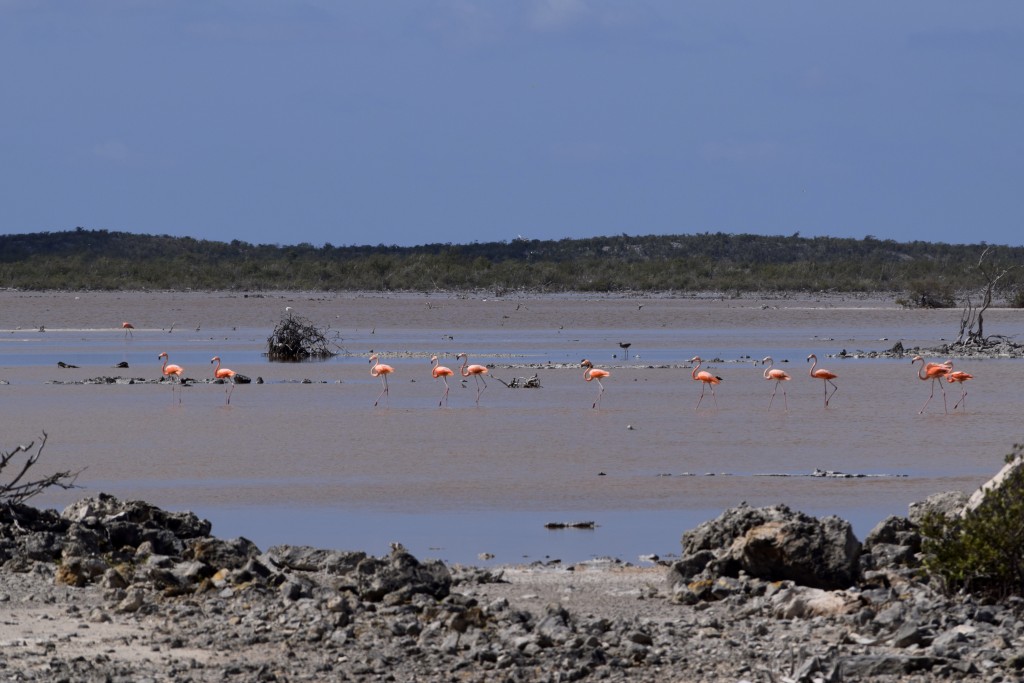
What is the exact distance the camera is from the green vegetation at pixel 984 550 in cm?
848

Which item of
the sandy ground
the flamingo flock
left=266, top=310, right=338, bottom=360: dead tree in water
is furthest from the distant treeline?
A: the sandy ground

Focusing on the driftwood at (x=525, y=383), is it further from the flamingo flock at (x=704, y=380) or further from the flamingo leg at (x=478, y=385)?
the flamingo flock at (x=704, y=380)

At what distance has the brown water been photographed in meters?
12.5

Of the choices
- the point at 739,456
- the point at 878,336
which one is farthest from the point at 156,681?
the point at 878,336

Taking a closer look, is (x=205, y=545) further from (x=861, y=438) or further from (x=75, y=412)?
(x=75, y=412)

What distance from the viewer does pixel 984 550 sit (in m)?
8.41

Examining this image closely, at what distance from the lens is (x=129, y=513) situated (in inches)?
419

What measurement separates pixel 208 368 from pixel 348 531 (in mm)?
17761

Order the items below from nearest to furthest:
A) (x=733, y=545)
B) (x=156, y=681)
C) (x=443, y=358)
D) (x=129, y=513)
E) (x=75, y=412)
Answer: (x=156, y=681) < (x=733, y=545) < (x=129, y=513) < (x=75, y=412) < (x=443, y=358)

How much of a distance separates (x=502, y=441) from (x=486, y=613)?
935 cm

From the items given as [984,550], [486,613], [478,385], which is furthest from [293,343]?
[984,550]

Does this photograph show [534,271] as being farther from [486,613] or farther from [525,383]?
[486,613]

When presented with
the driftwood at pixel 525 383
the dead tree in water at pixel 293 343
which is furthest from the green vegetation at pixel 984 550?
the dead tree in water at pixel 293 343

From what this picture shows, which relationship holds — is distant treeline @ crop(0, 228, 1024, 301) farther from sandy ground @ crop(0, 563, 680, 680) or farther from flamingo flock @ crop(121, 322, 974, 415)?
sandy ground @ crop(0, 563, 680, 680)
